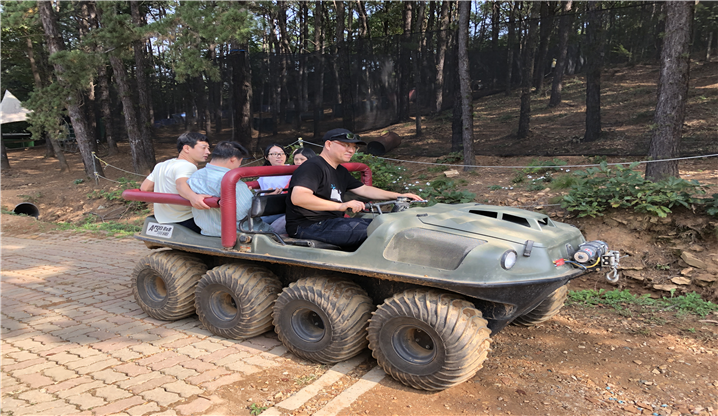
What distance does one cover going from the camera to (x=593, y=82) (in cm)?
890

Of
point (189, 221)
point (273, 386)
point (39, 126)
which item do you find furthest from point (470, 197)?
point (39, 126)

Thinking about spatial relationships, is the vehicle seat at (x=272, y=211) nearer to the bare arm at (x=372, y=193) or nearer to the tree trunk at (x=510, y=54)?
the bare arm at (x=372, y=193)

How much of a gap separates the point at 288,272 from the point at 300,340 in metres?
0.68

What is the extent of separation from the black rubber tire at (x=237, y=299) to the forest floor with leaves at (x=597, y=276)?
65 centimetres

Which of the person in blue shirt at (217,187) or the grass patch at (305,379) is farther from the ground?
the person in blue shirt at (217,187)

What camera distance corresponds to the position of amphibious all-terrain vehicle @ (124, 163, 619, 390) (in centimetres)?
281

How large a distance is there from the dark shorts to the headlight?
1.13 m

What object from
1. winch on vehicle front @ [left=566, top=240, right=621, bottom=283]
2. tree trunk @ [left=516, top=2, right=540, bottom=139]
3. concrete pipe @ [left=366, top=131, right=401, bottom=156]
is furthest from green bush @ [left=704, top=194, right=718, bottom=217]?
concrete pipe @ [left=366, top=131, right=401, bottom=156]

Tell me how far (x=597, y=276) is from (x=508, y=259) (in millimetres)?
3187

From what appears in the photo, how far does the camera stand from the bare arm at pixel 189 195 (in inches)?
153

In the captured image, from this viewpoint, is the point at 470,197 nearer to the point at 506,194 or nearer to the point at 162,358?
the point at 506,194

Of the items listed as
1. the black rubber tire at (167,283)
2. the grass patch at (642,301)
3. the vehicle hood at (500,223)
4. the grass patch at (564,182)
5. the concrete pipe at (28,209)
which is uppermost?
the vehicle hood at (500,223)

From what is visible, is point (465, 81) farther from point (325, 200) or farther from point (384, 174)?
point (325, 200)

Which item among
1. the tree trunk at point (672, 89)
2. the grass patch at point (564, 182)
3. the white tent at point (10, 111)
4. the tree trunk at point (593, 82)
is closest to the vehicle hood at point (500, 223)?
the grass patch at point (564, 182)
